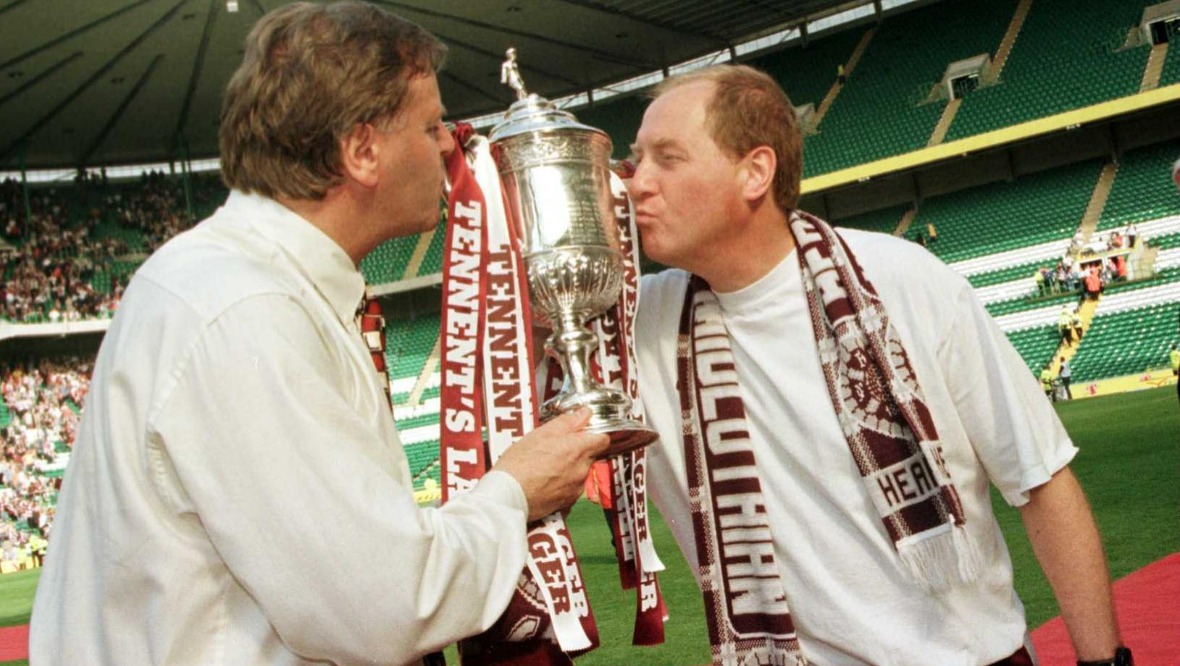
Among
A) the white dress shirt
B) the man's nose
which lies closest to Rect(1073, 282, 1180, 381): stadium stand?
the man's nose

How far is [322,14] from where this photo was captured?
1931 mm

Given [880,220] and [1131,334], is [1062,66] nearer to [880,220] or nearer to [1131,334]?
[880,220]

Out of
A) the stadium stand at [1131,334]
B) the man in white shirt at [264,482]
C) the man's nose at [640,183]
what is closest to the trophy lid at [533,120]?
the man's nose at [640,183]

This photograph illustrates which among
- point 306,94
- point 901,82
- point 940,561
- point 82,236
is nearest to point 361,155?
point 306,94

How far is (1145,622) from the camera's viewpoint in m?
5.66

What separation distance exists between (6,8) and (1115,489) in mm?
22777

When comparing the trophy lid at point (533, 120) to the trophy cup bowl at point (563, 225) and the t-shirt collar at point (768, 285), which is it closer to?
the trophy cup bowl at point (563, 225)

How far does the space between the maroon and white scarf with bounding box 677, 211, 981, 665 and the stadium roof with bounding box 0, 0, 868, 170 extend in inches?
950

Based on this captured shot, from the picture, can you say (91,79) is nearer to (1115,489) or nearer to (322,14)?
(1115,489)

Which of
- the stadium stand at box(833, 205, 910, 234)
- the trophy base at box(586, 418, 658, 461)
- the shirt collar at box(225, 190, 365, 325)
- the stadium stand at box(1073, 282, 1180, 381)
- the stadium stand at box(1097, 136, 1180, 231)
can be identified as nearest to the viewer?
the shirt collar at box(225, 190, 365, 325)

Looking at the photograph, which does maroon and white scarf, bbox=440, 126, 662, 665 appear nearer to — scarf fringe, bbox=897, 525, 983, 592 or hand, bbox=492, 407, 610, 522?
hand, bbox=492, 407, 610, 522

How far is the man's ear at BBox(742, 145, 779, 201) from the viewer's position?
8.85 feet

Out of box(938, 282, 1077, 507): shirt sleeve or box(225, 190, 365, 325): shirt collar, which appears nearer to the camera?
box(225, 190, 365, 325): shirt collar

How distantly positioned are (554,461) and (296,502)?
575 mm
